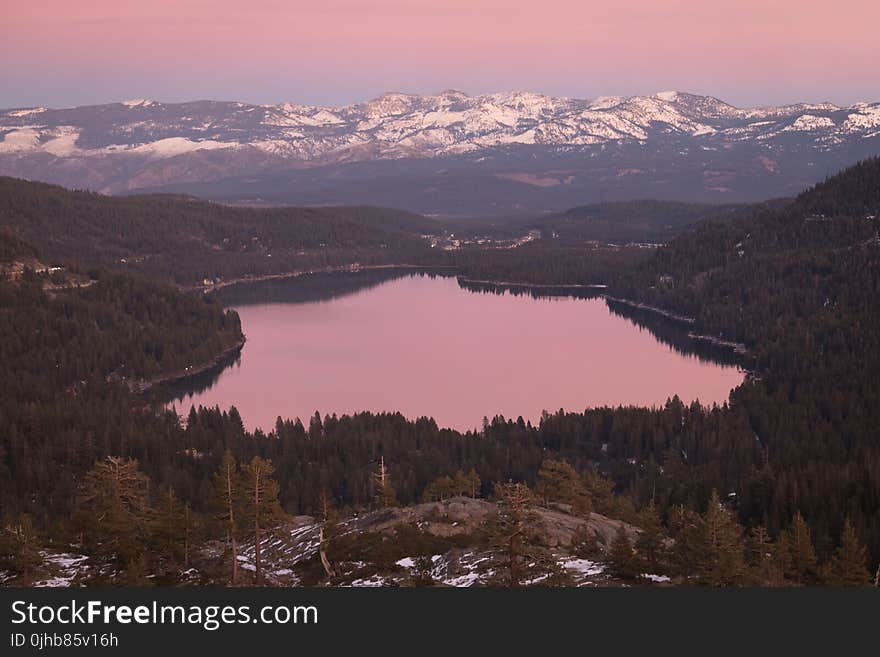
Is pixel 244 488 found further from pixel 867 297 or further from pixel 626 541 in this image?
pixel 867 297

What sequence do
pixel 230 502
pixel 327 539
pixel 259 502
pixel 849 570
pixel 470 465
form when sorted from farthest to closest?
pixel 470 465 → pixel 327 539 → pixel 259 502 → pixel 230 502 → pixel 849 570

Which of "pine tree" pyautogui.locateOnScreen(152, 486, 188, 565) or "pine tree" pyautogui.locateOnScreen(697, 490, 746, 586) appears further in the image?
"pine tree" pyautogui.locateOnScreen(152, 486, 188, 565)

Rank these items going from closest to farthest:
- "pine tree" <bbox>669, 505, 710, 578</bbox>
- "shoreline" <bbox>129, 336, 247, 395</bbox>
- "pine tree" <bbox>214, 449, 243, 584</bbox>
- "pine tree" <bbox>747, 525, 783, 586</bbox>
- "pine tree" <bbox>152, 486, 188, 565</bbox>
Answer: "pine tree" <bbox>747, 525, 783, 586</bbox> → "pine tree" <bbox>669, 505, 710, 578</bbox> → "pine tree" <bbox>214, 449, 243, 584</bbox> → "pine tree" <bbox>152, 486, 188, 565</bbox> → "shoreline" <bbox>129, 336, 247, 395</bbox>

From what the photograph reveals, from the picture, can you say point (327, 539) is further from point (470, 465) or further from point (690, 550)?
point (470, 465)

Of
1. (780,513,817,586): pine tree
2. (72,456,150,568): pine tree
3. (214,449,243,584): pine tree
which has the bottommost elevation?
(780,513,817,586): pine tree

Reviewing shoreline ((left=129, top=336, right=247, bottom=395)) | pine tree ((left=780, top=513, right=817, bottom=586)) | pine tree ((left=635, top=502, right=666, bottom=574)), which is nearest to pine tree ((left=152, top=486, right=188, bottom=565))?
pine tree ((left=635, top=502, right=666, bottom=574))

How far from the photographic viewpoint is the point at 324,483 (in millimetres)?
106812

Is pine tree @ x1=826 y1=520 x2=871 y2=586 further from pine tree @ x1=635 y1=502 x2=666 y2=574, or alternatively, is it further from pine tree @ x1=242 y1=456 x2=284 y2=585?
pine tree @ x1=242 y1=456 x2=284 y2=585

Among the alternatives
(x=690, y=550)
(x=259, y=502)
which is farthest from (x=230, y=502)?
(x=690, y=550)

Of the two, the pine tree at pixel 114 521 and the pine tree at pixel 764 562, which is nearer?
the pine tree at pixel 764 562

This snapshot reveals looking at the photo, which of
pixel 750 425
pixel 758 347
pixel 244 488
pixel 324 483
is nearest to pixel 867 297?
pixel 758 347

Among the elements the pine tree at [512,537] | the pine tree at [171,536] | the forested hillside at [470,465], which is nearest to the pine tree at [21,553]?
the forested hillside at [470,465]

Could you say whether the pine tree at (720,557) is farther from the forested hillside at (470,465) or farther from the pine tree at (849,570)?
the pine tree at (849,570)

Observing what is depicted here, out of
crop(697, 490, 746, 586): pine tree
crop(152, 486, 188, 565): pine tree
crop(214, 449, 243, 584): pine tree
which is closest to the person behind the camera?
crop(697, 490, 746, 586): pine tree
